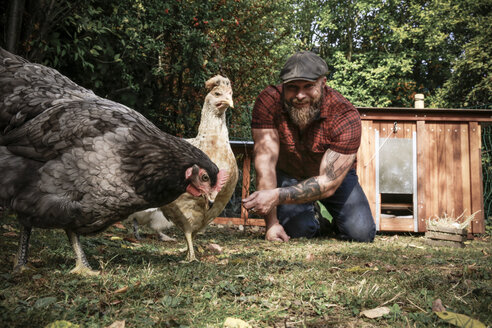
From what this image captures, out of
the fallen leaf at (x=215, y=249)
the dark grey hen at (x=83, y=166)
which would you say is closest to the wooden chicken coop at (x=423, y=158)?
the fallen leaf at (x=215, y=249)

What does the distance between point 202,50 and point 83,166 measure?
4.95m

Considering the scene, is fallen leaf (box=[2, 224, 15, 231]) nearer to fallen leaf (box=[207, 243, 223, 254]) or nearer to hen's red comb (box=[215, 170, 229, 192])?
fallen leaf (box=[207, 243, 223, 254])

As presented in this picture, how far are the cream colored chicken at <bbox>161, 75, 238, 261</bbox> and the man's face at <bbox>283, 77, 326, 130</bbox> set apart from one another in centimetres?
76

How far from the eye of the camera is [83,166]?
6.88ft

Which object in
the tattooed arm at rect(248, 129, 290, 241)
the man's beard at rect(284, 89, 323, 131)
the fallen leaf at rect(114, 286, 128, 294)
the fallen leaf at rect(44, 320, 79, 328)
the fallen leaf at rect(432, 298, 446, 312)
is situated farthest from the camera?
the tattooed arm at rect(248, 129, 290, 241)

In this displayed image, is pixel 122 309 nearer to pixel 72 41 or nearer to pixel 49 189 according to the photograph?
pixel 49 189

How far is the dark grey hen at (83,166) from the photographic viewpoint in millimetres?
2080

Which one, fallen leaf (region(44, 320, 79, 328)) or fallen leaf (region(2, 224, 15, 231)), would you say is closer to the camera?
fallen leaf (region(44, 320, 79, 328))

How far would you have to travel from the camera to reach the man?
3.78m

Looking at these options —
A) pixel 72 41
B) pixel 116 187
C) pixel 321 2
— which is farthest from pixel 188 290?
pixel 321 2

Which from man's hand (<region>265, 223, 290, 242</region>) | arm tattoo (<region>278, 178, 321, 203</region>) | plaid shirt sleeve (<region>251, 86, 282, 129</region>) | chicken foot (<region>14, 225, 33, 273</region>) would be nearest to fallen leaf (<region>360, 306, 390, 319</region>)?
chicken foot (<region>14, 225, 33, 273</region>)

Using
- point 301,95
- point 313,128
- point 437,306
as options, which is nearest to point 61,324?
point 437,306

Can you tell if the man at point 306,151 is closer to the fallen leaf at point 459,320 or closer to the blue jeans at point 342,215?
the blue jeans at point 342,215

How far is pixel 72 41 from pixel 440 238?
15.4 ft
